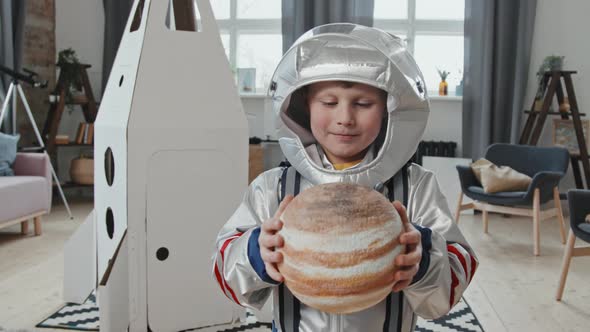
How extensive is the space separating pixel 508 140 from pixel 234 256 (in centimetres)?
552

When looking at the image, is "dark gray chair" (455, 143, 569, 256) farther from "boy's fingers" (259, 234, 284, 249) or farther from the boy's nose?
"boy's fingers" (259, 234, 284, 249)

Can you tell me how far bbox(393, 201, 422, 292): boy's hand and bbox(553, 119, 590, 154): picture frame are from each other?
552 centimetres

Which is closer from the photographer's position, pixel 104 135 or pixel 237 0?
pixel 104 135

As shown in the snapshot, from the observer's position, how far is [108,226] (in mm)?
2635

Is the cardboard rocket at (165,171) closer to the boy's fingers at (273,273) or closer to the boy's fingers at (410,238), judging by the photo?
the boy's fingers at (273,273)

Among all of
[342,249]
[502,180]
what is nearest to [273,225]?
[342,249]

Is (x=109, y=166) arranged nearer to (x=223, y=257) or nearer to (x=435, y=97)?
(x=223, y=257)

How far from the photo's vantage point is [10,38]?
5570mm

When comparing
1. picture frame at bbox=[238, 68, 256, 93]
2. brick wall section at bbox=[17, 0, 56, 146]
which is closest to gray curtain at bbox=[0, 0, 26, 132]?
brick wall section at bbox=[17, 0, 56, 146]

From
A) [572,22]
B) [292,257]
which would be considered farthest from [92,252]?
[572,22]

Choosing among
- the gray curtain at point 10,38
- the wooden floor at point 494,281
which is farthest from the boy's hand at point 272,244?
the gray curtain at point 10,38

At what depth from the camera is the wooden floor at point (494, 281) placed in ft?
9.67

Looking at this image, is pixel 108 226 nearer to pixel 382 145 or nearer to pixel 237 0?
pixel 382 145

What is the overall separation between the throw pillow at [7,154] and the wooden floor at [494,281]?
486mm
